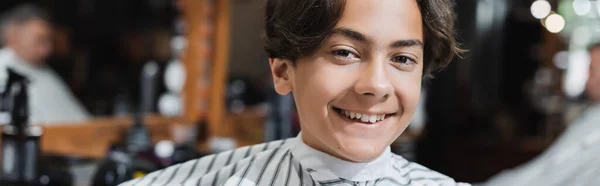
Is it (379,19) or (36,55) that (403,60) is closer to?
(379,19)

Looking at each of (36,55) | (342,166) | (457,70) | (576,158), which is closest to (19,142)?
(36,55)

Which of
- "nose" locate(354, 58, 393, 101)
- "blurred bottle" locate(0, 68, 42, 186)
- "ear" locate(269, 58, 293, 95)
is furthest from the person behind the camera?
"blurred bottle" locate(0, 68, 42, 186)

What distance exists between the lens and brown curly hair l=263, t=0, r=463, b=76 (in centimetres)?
79

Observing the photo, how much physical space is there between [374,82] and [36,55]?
4.52 feet

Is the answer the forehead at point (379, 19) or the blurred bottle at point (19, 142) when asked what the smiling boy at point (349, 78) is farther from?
the blurred bottle at point (19, 142)

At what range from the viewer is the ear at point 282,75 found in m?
0.88

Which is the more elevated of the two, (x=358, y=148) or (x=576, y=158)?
(x=358, y=148)

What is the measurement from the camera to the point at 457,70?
3133 mm

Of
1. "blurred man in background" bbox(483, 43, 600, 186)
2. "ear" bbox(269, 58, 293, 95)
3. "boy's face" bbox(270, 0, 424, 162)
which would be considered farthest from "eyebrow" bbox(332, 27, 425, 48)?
"blurred man in background" bbox(483, 43, 600, 186)

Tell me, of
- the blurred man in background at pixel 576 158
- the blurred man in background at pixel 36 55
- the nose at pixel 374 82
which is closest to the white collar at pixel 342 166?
the nose at pixel 374 82

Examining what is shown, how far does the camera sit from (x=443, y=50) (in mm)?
876

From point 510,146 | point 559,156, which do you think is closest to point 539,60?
point 510,146

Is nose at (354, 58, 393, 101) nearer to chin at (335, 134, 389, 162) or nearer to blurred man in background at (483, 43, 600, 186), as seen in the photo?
chin at (335, 134, 389, 162)

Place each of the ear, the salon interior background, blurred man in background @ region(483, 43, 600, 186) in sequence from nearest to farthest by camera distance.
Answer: the ear
blurred man in background @ region(483, 43, 600, 186)
the salon interior background
